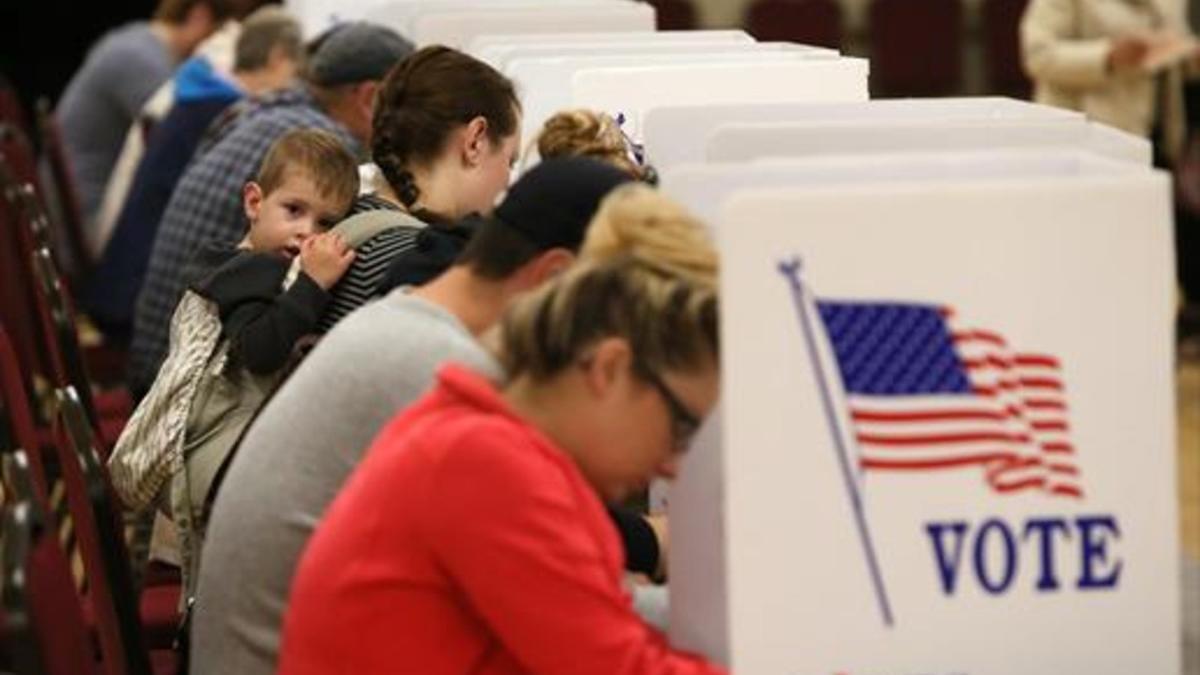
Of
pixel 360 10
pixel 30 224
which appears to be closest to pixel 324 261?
pixel 30 224

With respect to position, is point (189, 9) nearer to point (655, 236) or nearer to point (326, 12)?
point (326, 12)

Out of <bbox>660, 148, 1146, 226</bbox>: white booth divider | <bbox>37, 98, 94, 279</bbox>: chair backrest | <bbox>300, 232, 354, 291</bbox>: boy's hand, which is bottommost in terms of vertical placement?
<bbox>37, 98, 94, 279</bbox>: chair backrest

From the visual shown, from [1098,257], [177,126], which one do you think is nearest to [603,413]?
[1098,257]

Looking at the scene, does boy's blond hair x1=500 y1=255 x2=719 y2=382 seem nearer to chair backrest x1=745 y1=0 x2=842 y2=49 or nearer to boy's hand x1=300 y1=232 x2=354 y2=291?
boy's hand x1=300 y1=232 x2=354 y2=291

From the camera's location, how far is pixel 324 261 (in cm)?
406

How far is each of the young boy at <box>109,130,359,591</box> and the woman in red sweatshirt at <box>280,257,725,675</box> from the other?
1335mm

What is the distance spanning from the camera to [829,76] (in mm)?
3961

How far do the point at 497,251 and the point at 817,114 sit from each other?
544 millimetres

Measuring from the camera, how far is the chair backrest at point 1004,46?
13.8 metres

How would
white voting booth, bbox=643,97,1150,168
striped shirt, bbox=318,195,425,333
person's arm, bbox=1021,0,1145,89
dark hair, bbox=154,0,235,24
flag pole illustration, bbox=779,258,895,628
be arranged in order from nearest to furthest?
flag pole illustration, bbox=779,258,895,628
white voting booth, bbox=643,97,1150,168
striped shirt, bbox=318,195,425,333
person's arm, bbox=1021,0,1145,89
dark hair, bbox=154,0,235,24

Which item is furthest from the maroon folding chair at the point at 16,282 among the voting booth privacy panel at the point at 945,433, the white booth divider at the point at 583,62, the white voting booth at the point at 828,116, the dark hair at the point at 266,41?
the voting booth privacy panel at the point at 945,433

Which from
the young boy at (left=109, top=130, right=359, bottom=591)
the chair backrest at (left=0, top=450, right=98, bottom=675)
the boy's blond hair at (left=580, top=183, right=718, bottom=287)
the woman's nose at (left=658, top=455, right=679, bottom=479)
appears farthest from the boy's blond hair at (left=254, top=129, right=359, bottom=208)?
the boy's blond hair at (left=580, top=183, right=718, bottom=287)

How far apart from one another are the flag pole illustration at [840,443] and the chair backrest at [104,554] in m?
1.17

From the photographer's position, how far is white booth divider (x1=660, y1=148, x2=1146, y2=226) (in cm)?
271
